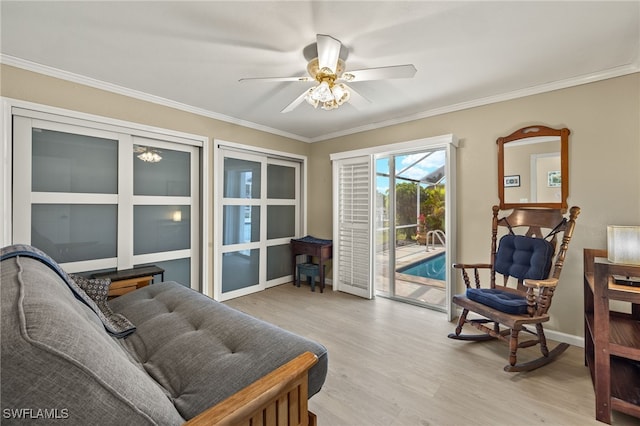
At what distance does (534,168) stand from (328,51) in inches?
93.4

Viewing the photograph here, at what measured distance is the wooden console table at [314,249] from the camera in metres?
4.12

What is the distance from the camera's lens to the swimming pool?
365 centimetres

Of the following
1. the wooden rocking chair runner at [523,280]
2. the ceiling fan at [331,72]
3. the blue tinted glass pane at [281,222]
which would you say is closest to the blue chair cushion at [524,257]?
the wooden rocking chair runner at [523,280]

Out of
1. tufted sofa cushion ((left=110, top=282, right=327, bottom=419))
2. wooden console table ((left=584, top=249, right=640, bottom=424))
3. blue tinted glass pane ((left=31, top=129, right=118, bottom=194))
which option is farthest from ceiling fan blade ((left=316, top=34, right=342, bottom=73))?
blue tinted glass pane ((left=31, top=129, right=118, bottom=194))

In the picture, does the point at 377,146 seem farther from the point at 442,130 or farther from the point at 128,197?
the point at 128,197

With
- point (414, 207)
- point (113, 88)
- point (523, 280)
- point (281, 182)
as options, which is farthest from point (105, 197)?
point (523, 280)

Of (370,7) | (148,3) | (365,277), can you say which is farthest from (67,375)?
(365,277)

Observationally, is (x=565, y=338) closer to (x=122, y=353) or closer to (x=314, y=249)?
(x=314, y=249)

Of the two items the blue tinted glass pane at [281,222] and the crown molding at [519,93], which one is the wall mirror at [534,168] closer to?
the crown molding at [519,93]

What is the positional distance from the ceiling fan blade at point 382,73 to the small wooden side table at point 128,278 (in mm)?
2630

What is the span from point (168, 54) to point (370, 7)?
1599 mm

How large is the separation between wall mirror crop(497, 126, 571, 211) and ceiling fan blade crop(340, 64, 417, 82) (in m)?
1.65

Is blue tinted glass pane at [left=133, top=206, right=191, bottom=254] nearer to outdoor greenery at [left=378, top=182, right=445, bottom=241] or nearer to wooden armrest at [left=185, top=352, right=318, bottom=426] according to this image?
outdoor greenery at [left=378, top=182, right=445, bottom=241]

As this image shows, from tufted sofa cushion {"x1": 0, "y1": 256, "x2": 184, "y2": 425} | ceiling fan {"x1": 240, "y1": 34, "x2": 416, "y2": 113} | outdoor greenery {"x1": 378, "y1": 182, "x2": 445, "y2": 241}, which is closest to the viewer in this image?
tufted sofa cushion {"x1": 0, "y1": 256, "x2": 184, "y2": 425}
